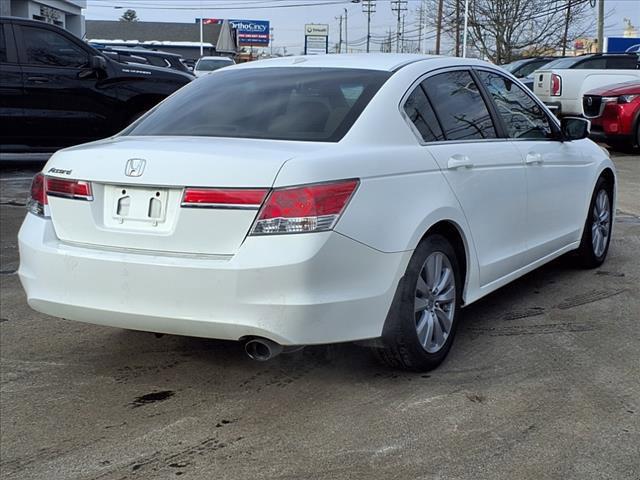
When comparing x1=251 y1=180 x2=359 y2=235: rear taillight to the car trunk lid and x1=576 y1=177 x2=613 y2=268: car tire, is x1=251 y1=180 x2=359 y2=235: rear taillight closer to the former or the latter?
the car trunk lid

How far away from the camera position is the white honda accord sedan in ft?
11.2

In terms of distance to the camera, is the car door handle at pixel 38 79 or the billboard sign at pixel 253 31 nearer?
the car door handle at pixel 38 79

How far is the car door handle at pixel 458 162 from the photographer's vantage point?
4.24 meters

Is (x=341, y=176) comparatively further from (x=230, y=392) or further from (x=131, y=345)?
(x=131, y=345)

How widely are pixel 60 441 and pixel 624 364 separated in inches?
110

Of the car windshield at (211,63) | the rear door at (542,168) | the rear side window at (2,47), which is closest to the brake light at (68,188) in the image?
the rear door at (542,168)

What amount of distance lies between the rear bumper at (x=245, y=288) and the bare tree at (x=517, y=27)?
43.4m

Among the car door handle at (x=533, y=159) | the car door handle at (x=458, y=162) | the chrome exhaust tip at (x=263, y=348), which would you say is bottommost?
the chrome exhaust tip at (x=263, y=348)

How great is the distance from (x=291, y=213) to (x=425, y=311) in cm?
103

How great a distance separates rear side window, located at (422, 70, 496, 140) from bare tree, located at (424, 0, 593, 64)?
41.7 m

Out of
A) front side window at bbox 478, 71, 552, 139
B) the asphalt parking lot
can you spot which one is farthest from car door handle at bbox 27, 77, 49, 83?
front side window at bbox 478, 71, 552, 139

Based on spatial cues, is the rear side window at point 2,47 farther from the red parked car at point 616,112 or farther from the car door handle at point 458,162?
the red parked car at point 616,112

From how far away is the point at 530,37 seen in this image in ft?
157

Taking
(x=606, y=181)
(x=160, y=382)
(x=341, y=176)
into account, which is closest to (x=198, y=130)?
(x=341, y=176)
